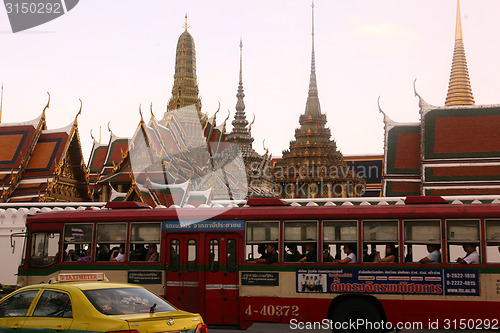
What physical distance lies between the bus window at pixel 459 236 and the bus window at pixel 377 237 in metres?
0.96

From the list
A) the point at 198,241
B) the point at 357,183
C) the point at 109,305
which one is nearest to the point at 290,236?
the point at 198,241

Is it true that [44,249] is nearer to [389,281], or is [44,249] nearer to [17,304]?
[17,304]

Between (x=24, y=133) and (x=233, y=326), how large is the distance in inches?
1077

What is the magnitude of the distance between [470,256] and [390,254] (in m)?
1.42

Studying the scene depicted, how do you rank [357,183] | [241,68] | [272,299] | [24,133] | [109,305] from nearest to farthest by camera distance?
[109,305] → [272,299] → [24,133] → [357,183] → [241,68]

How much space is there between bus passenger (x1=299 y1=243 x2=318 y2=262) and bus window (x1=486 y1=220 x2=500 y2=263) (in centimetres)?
313

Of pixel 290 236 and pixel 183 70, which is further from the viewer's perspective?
pixel 183 70

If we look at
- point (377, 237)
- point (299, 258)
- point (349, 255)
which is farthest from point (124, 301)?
point (377, 237)

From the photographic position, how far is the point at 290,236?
40.2 ft

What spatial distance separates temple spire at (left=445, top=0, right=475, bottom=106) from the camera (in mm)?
53562

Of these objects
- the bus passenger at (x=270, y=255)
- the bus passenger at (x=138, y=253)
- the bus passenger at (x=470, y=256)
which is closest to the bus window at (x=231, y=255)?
the bus passenger at (x=270, y=255)

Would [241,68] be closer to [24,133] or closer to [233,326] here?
[24,133]

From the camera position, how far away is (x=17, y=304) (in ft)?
26.5

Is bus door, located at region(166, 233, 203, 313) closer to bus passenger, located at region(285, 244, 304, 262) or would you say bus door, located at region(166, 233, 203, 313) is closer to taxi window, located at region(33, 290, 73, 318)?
bus passenger, located at region(285, 244, 304, 262)
